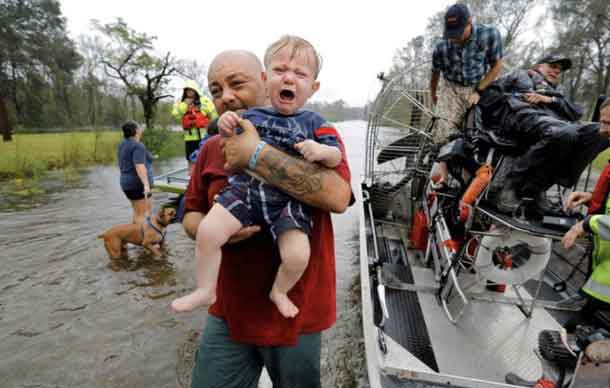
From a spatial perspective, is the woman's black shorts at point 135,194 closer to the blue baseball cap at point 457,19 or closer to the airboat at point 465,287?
the airboat at point 465,287

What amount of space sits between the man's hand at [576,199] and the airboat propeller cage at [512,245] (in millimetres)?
312

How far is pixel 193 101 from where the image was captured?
5949 millimetres

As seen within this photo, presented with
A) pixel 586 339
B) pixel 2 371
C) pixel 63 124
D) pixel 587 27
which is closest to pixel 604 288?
pixel 586 339

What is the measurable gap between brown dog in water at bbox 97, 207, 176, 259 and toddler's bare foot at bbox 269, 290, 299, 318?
4.55 m

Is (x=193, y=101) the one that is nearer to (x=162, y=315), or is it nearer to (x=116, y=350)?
(x=162, y=315)

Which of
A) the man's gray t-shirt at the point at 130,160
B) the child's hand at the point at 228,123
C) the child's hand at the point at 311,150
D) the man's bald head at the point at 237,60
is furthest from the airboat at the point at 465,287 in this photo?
the man's gray t-shirt at the point at 130,160

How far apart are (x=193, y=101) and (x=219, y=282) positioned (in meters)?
5.40

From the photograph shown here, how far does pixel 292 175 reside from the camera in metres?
1.19

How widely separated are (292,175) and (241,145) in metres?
0.24

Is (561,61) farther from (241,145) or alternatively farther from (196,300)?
(196,300)

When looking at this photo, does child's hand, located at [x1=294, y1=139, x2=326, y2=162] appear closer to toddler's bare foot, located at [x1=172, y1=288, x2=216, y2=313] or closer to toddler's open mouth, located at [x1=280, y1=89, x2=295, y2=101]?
toddler's open mouth, located at [x1=280, y1=89, x2=295, y2=101]

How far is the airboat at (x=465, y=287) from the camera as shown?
76.4 inches

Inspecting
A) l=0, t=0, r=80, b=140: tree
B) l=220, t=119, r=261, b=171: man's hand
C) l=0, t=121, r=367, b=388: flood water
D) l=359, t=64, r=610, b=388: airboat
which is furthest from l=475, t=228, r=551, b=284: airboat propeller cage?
l=0, t=0, r=80, b=140: tree

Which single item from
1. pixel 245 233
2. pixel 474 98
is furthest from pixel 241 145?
pixel 474 98
